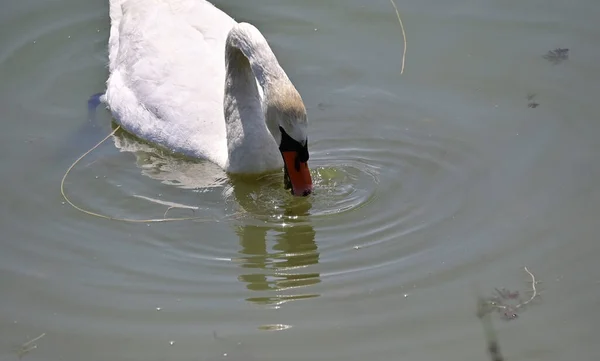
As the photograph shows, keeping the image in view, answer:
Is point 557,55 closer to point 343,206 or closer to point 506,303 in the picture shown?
point 343,206

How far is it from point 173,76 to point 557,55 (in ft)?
13.1

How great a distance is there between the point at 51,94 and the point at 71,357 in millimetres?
4532

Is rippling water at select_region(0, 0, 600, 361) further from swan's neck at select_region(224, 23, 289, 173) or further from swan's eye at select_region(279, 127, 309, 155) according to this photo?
swan's eye at select_region(279, 127, 309, 155)

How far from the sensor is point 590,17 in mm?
10977

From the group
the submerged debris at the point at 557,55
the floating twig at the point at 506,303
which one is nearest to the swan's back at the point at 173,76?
the floating twig at the point at 506,303

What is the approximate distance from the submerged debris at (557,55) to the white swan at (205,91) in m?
3.10

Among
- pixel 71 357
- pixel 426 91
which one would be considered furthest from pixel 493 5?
pixel 71 357

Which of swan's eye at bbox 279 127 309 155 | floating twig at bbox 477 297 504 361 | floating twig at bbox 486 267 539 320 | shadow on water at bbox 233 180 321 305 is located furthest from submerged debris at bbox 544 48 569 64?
floating twig at bbox 477 297 504 361

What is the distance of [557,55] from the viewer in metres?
10.5

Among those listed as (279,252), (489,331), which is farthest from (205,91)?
(489,331)

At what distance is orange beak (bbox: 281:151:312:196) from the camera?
8039 millimetres

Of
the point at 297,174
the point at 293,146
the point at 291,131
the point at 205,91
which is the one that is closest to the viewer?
the point at 291,131

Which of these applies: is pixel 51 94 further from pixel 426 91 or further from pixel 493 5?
pixel 493 5

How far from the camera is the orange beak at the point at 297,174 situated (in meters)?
8.04
